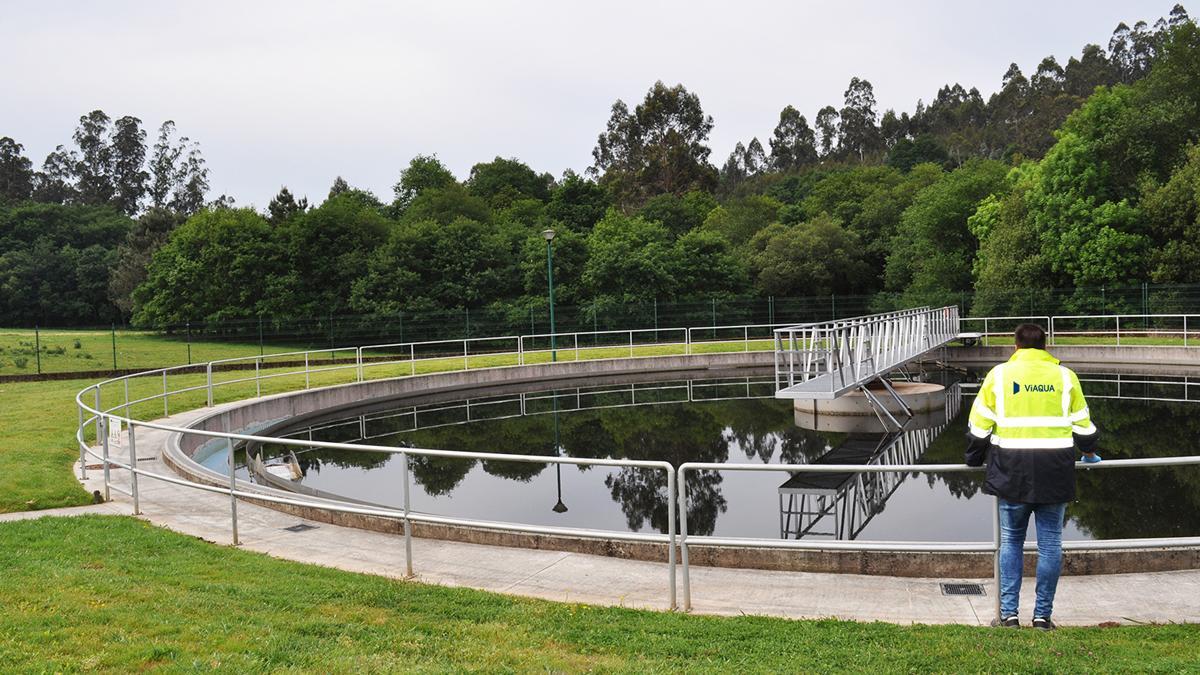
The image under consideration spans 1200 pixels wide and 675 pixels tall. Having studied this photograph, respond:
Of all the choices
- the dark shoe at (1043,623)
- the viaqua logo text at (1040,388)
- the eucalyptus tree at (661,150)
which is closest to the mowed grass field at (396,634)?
the dark shoe at (1043,623)

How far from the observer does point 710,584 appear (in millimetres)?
6902

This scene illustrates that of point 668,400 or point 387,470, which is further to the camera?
point 668,400

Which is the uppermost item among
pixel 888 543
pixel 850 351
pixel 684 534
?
pixel 850 351

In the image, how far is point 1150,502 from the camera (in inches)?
408

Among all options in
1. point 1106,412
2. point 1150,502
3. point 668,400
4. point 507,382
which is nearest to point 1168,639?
point 1150,502

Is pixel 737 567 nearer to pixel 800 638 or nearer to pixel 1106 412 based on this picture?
pixel 800 638

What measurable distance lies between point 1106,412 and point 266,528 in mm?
16609

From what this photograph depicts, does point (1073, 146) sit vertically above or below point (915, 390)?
above

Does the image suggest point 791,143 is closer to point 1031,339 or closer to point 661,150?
point 661,150

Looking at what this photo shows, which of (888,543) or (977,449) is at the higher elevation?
(977,449)

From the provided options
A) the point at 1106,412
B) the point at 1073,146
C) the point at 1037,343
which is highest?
the point at 1073,146

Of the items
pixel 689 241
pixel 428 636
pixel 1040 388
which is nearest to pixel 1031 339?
pixel 1040 388

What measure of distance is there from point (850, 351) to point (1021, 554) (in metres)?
12.1

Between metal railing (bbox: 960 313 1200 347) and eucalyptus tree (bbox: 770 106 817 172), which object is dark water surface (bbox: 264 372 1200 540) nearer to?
metal railing (bbox: 960 313 1200 347)
